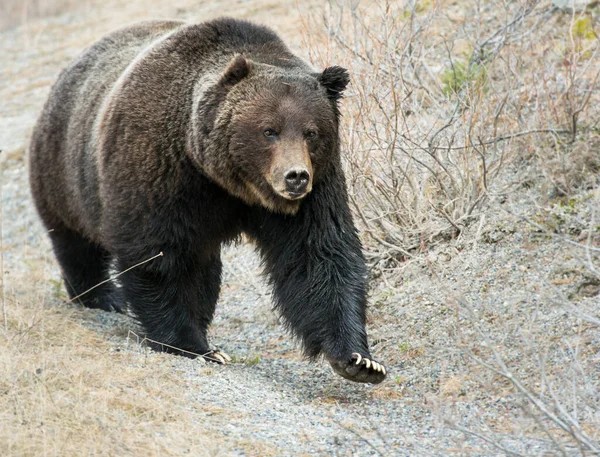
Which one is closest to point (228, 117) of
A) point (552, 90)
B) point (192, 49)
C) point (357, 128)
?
point (192, 49)

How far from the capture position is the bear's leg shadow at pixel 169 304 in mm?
6281

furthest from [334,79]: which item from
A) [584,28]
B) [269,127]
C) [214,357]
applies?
[584,28]

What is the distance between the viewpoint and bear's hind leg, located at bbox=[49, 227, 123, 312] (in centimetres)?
830

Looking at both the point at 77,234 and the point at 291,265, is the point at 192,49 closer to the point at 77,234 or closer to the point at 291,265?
the point at 291,265

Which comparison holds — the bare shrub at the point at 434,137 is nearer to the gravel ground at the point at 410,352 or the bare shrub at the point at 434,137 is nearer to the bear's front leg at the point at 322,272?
the gravel ground at the point at 410,352

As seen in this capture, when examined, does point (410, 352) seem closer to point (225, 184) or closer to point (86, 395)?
point (225, 184)

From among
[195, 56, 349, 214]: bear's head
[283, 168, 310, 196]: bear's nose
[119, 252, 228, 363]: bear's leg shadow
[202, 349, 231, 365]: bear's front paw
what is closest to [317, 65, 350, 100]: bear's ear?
[195, 56, 349, 214]: bear's head

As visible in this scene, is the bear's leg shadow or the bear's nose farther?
the bear's leg shadow

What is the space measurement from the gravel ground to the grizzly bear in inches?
15.4

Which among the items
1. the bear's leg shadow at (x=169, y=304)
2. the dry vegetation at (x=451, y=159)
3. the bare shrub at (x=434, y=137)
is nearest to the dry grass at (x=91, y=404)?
the bear's leg shadow at (x=169, y=304)

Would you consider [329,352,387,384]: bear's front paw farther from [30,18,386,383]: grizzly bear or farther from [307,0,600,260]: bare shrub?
[307,0,600,260]: bare shrub

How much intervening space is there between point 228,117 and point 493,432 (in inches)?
99.7

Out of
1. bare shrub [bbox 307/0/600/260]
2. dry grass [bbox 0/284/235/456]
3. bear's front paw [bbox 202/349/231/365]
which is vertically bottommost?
bear's front paw [bbox 202/349/231/365]

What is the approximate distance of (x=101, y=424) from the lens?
14.2 feet
